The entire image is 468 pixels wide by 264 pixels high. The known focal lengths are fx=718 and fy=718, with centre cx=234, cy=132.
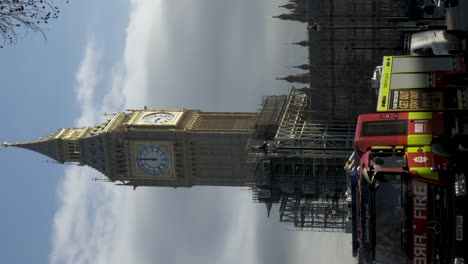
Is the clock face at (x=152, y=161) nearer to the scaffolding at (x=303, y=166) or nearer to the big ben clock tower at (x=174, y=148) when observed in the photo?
the big ben clock tower at (x=174, y=148)

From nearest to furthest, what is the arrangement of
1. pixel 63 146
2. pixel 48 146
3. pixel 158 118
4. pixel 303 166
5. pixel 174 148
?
1. pixel 303 166
2. pixel 174 148
3. pixel 158 118
4. pixel 63 146
5. pixel 48 146

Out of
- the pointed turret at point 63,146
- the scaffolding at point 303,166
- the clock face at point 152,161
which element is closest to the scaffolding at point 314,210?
the scaffolding at point 303,166

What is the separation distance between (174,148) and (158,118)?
15.6ft

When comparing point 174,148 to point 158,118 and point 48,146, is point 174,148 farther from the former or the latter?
point 48,146

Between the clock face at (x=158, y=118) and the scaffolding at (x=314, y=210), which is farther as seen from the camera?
the clock face at (x=158, y=118)

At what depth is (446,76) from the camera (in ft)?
135

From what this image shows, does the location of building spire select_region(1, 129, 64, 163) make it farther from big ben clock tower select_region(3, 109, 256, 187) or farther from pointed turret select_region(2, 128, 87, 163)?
big ben clock tower select_region(3, 109, 256, 187)

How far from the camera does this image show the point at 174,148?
81938 mm

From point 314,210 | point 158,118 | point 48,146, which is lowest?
point 314,210

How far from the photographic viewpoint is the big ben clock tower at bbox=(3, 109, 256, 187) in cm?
8156

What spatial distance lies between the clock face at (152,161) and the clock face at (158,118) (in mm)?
3404

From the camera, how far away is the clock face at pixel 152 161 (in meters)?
82.4

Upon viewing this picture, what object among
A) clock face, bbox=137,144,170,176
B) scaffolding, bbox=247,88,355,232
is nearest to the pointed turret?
clock face, bbox=137,144,170,176

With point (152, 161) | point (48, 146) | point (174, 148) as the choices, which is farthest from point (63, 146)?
point (174, 148)
